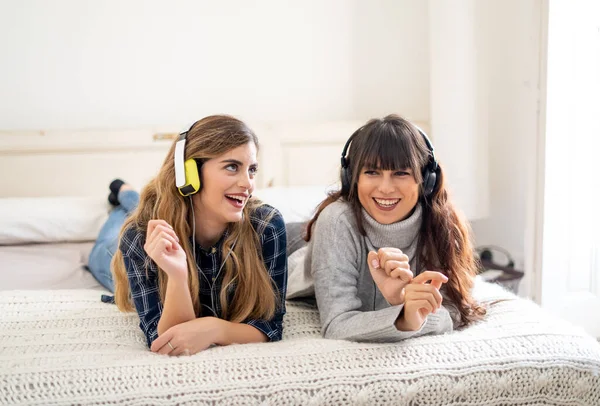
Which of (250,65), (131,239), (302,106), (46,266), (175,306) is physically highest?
(250,65)

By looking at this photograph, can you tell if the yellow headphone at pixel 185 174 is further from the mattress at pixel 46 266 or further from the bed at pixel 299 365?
the mattress at pixel 46 266

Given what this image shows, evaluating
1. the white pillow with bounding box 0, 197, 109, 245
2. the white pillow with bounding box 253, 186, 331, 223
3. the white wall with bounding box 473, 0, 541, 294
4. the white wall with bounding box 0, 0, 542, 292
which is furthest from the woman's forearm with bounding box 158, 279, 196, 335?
the white wall with bounding box 473, 0, 541, 294

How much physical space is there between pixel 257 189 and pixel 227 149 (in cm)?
111

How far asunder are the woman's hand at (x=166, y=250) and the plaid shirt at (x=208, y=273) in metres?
0.13

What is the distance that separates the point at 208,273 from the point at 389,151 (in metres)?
0.47

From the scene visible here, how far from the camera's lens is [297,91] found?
105 inches

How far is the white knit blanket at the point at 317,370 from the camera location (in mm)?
1046

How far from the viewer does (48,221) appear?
2.11 meters

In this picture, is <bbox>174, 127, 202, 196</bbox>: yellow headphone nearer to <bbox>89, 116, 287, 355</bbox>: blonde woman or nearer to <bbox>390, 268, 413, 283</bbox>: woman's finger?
<bbox>89, 116, 287, 355</bbox>: blonde woman

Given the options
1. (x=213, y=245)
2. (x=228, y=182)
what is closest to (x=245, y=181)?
(x=228, y=182)

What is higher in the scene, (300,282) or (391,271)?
(391,271)

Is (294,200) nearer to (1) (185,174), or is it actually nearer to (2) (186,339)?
(1) (185,174)

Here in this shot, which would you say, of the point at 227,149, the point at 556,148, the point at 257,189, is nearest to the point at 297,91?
the point at 257,189

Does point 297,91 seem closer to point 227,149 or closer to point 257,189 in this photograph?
point 257,189
